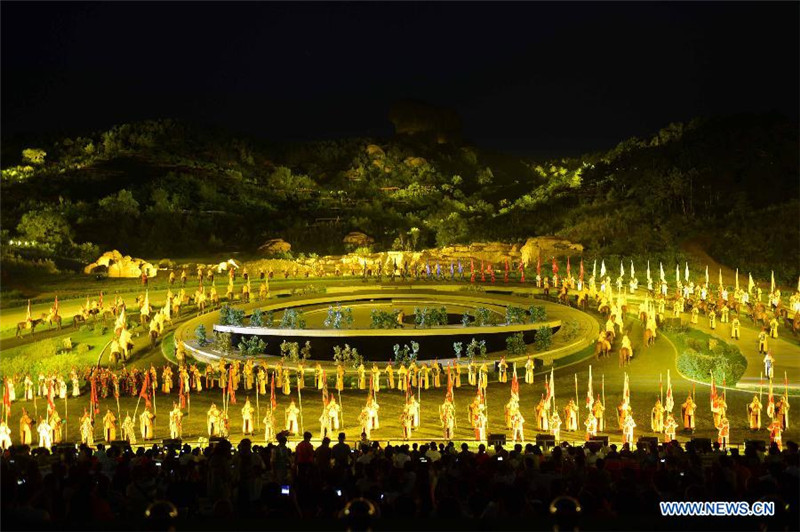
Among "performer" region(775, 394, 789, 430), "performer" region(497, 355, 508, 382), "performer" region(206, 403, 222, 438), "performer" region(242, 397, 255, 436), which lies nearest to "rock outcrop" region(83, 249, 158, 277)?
"performer" region(497, 355, 508, 382)

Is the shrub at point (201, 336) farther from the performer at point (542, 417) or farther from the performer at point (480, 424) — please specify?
the performer at point (542, 417)

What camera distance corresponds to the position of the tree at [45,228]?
59.0 metres

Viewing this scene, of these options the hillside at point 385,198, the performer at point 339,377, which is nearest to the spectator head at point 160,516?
the performer at point 339,377

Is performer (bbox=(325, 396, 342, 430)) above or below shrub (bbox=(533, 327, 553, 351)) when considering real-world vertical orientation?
below

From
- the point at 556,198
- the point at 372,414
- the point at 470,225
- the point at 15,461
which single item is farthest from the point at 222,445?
the point at 556,198

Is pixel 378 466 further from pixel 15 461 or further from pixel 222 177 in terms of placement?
pixel 222 177

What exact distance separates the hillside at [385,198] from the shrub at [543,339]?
23.1 m

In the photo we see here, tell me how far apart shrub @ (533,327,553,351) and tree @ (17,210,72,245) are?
1655 inches

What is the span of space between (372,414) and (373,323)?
1110 centimetres

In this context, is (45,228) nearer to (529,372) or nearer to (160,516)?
(529,372)

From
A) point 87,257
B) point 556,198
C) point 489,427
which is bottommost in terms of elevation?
point 489,427

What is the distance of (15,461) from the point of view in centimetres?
1130

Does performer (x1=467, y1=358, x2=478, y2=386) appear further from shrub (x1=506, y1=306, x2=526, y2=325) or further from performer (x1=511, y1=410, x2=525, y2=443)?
shrub (x1=506, y1=306, x2=526, y2=325)

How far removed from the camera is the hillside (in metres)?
56.2
